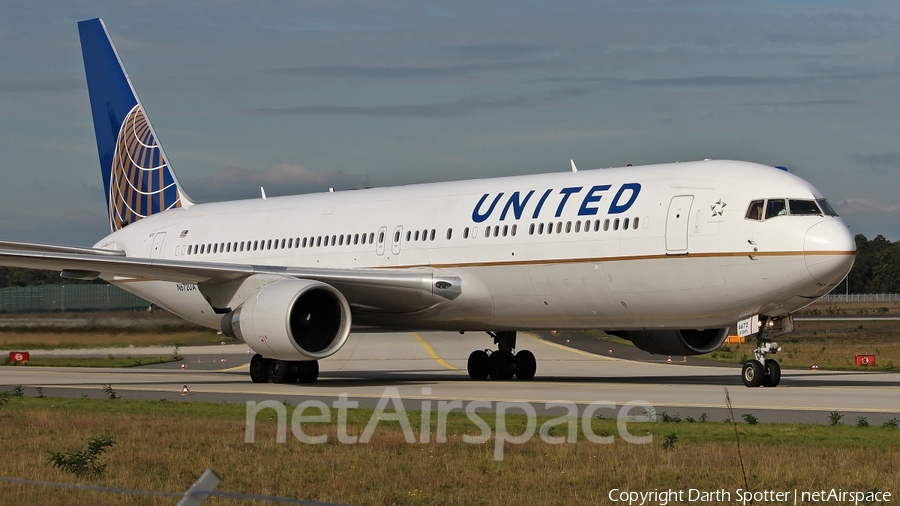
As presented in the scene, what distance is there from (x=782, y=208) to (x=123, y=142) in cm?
2081

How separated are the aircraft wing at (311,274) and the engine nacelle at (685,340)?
4.02 metres

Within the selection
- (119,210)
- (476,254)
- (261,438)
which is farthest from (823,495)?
(119,210)

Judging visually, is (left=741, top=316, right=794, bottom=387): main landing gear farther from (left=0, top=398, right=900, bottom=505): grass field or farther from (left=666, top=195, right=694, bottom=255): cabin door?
(left=0, top=398, right=900, bottom=505): grass field

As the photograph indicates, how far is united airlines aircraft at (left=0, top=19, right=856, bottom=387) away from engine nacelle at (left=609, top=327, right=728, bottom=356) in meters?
0.05

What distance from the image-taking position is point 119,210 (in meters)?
34.8

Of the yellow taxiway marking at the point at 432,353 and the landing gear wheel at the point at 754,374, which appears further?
the yellow taxiway marking at the point at 432,353

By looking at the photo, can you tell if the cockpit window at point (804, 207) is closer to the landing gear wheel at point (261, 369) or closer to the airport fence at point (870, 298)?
the landing gear wheel at point (261, 369)

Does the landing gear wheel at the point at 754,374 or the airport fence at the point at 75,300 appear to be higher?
the airport fence at the point at 75,300

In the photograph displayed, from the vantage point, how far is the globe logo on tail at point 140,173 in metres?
33.7

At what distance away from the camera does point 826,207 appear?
2016 centimetres

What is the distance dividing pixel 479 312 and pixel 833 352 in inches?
778

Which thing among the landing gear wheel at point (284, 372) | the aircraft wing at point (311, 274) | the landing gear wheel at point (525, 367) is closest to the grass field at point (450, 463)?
the aircraft wing at point (311, 274)

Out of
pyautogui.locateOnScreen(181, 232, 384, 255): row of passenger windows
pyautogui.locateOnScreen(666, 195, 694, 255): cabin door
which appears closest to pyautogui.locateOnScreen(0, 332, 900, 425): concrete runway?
pyautogui.locateOnScreen(666, 195, 694, 255): cabin door

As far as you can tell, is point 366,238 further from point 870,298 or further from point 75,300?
point 870,298
